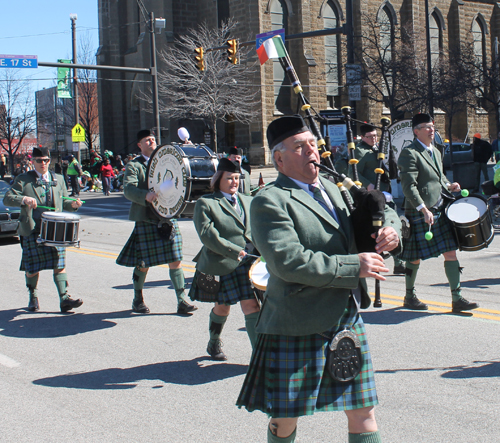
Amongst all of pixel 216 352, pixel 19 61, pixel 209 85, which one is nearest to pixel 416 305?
pixel 216 352

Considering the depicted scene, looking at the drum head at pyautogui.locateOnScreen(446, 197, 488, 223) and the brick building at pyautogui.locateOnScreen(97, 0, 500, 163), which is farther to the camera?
the brick building at pyautogui.locateOnScreen(97, 0, 500, 163)

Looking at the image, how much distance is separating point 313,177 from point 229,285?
2424 mm

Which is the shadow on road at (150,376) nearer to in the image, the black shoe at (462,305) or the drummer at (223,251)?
the drummer at (223,251)

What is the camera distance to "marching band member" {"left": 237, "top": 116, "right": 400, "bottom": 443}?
9.16 feet

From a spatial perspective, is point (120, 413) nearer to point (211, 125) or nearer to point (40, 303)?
point (40, 303)

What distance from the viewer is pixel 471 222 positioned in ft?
20.7

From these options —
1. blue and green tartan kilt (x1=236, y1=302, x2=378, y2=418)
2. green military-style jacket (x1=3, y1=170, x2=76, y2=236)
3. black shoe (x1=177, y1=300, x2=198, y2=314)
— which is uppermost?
green military-style jacket (x1=3, y1=170, x2=76, y2=236)

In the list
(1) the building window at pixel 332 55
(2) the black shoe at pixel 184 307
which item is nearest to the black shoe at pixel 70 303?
(2) the black shoe at pixel 184 307

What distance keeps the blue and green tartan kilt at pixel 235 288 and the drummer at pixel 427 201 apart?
2102 millimetres

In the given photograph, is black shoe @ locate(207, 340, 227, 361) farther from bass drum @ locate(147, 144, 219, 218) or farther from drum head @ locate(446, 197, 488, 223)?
drum head @ locate(446, 197, 488, 223)

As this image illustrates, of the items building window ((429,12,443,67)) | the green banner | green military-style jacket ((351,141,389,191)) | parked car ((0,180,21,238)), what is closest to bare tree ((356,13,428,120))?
building window ((429,12,443,67))

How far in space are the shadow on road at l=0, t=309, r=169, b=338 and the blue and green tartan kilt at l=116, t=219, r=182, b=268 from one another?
690 mm

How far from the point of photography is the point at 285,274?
2766mm

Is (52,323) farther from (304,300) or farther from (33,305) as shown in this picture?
(304,300)
